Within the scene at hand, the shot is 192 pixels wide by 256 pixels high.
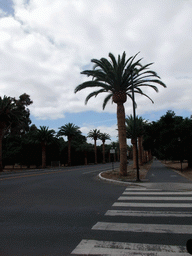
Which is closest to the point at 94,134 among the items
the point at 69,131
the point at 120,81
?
the point at 69,131

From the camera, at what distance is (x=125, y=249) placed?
4.28m

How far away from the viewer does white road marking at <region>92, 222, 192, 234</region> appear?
525 cm

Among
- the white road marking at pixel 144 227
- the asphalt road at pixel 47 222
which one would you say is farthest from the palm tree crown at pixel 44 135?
the white road marking at pixel 144 227

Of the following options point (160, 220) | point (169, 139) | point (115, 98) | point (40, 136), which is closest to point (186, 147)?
point (169, 139)

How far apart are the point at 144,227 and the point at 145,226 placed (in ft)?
0.28

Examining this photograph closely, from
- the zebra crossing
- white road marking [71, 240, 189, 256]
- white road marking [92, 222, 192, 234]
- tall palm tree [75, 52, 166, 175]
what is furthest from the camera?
tall palm tree [75, 52, 166, 175]

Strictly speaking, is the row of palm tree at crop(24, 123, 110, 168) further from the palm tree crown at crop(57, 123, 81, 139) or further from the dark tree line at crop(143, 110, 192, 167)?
the dark tree line at crop(143, 110, 192, 167)

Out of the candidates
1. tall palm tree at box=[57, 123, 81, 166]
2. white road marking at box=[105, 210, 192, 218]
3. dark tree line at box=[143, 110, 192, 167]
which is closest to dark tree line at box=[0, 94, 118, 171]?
tall palm tree at box=[57, 123, 81, 166]

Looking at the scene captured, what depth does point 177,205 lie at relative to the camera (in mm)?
7816

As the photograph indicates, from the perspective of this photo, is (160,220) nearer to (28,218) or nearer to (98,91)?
(28,218)

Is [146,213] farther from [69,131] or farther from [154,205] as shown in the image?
[69,131]

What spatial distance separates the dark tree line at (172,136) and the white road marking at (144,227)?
59.7 ft

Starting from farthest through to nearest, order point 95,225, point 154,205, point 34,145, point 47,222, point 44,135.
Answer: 1. point 34,145
2. point 44,135
3. point 154,205
4. point 47,222
5. point 95,225

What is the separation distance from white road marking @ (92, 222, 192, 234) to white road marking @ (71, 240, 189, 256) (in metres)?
0.85
